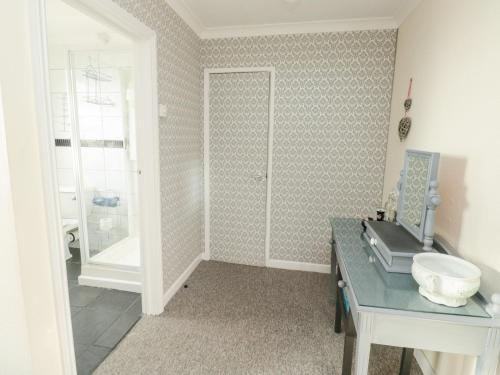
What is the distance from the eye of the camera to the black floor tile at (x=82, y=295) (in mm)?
2357

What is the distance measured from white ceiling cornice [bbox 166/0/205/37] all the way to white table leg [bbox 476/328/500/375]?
2670 mm

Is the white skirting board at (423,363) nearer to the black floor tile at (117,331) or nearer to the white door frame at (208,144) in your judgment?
the white door frame at (208,144)

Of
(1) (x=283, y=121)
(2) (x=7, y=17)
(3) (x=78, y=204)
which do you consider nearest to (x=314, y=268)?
(1) (x=283, y=121)

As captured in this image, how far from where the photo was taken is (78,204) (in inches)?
109

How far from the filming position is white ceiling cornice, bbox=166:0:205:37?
223 cm

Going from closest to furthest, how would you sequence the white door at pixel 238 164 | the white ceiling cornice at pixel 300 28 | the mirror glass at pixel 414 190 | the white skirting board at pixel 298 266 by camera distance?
the mirror glass at pixel 414 190 < the white ceiling cornice at pixel 300 28 < the white door at pixel 238 164 < the white skirting board at pixel 298 266

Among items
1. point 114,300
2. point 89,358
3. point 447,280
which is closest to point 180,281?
point 114,300

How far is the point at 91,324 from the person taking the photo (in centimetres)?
209

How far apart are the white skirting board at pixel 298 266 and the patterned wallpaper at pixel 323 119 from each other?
0.07m

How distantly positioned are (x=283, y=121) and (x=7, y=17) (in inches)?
84.6

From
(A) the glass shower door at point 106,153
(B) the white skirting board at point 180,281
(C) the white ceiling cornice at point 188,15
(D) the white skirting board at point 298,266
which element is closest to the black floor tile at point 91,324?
(B) the white skirting board at point 180,281

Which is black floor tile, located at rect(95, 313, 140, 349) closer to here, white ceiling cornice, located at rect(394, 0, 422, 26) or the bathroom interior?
the bathroom interior

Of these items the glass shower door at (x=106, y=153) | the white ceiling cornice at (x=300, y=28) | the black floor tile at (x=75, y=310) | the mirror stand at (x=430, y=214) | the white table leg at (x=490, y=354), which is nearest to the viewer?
the white table leg at (x=490, y=354)

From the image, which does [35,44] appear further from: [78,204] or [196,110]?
[78,204]
